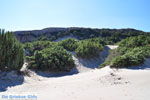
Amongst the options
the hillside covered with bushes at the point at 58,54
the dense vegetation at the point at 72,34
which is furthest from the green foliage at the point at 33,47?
the dense vegetation at the point at 72,34

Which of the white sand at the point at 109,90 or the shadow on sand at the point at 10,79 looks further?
the shadow on sand at the point at 10,79

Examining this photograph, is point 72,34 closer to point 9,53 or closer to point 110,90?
point 9,53

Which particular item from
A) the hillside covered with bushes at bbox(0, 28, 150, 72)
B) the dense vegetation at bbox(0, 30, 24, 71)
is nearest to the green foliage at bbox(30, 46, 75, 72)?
the hillside covered with bushes at bbox(0, 28, 150, 72)

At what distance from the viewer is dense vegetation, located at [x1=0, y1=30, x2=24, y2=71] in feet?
27.2

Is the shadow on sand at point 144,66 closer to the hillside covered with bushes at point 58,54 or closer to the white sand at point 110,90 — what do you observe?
the hillside covered with bushes at point 58,54

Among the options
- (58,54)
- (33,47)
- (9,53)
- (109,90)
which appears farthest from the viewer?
(33,47)

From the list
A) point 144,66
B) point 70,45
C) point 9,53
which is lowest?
point 144,66

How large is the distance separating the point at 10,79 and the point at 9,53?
154cm

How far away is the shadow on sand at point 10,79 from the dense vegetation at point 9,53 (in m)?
0.48

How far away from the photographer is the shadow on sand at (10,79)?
705 centimetres

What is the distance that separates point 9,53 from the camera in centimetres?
844

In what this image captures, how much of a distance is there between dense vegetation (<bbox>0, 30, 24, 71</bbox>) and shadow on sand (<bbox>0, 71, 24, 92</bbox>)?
475 mm

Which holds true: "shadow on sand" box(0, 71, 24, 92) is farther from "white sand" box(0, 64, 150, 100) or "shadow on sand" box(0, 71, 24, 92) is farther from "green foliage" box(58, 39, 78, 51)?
"green foliage" box(58, 39, 78, 51)

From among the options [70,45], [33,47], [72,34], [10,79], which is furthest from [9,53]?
[72,34]
